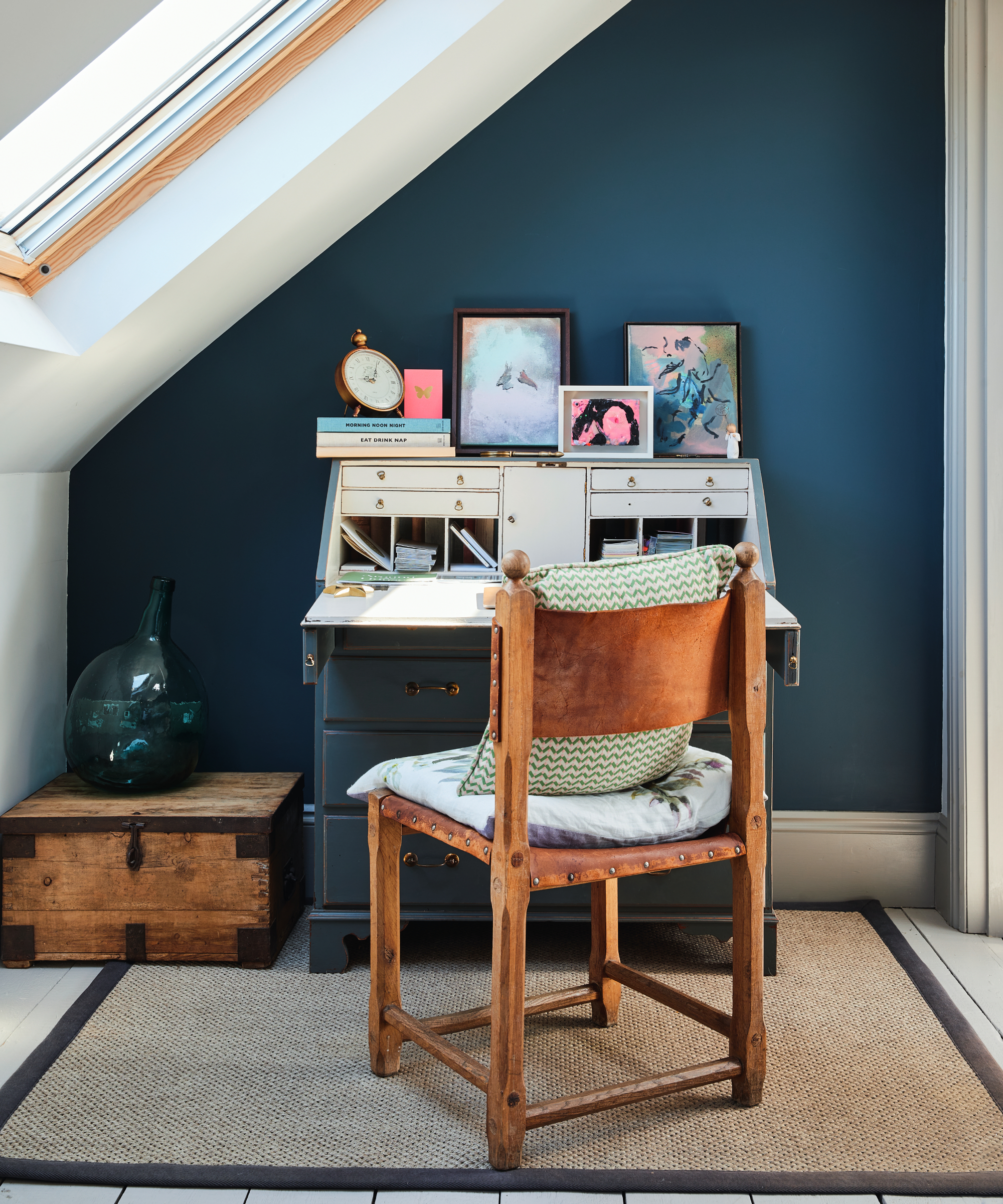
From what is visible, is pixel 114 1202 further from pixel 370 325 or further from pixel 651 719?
pixel 370 325

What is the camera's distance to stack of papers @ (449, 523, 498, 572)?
2.51 metres

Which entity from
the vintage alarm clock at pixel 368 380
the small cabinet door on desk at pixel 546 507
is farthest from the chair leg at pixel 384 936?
the vintage alarm clock at pixel 368 380

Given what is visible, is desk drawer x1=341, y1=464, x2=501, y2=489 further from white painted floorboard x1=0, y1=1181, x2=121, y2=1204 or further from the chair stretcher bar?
white painted floorboard x1=0, y1=1181, x2=121, y2=1204

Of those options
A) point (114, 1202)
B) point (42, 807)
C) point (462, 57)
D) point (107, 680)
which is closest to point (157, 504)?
point (107, 680)

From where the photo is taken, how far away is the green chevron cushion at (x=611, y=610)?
4.73ft

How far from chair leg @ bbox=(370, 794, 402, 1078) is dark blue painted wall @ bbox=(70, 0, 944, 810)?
106cm

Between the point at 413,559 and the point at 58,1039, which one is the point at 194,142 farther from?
the point at 58,1039

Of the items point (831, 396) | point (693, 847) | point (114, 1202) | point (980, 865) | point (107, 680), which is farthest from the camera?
point (831, 396)

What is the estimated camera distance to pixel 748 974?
1.65m

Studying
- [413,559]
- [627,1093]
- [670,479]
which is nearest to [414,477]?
[413,559]

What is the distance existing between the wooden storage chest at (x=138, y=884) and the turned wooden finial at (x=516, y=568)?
1080 mm

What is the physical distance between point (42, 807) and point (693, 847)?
1473 millimetres

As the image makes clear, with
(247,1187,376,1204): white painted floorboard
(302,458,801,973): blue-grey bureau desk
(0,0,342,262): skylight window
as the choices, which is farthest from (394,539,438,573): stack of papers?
(247,1187,376,1204): white painted floorboard

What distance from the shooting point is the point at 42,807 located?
2.26m
